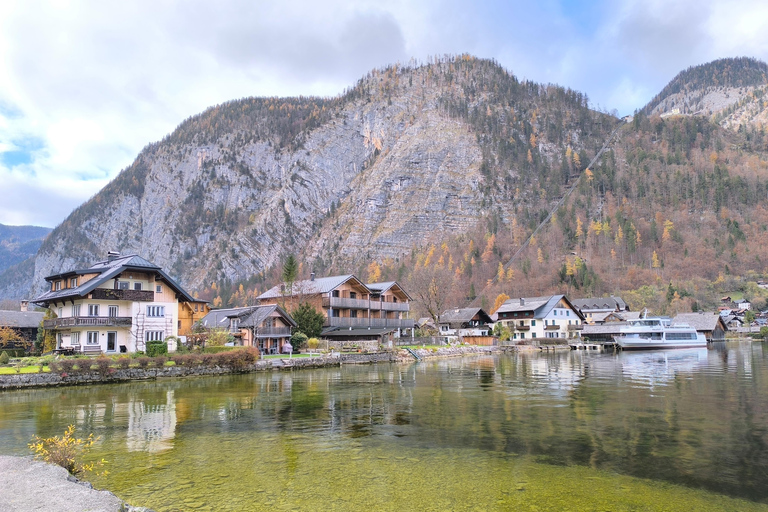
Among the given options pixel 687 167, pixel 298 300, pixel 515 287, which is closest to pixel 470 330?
pixel 298 300

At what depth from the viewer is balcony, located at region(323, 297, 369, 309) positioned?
70244 millimetres

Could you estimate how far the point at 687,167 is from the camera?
173750 mm

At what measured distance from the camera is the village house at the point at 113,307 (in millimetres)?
42500

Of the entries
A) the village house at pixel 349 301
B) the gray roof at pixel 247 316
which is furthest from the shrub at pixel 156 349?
the village house at pixel 349 301

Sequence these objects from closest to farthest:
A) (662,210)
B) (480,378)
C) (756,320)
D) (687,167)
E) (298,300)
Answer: (480,378), (298,300), (756,320), (662,210), (687,167)

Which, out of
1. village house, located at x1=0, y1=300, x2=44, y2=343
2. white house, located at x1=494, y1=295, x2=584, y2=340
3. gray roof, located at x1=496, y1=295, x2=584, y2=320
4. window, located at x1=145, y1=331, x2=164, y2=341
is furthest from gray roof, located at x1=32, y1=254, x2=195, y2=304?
gray roof, located at x1=496, y1=295, x2=584, y2=320

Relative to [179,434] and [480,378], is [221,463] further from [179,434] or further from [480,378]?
[480,378]

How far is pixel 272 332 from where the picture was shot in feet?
176

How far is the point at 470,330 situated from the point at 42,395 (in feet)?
226

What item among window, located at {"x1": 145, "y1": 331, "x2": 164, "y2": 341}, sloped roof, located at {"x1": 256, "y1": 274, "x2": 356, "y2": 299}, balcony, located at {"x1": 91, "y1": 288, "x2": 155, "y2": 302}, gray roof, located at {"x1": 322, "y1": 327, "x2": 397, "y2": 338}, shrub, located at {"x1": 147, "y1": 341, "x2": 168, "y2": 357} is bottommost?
gray roof, located at {"x1": 322, "y1": 327, "x2": 397, "y2": 338}

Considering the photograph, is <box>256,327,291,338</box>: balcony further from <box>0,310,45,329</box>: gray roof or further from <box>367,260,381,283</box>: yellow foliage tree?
<box>367,260,381,283</box>: yellow foliage tree

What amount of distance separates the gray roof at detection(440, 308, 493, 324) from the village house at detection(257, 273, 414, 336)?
12.2m

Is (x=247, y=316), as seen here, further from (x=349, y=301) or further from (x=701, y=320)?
(x=701, y=320)

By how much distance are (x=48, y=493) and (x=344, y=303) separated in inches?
2497
